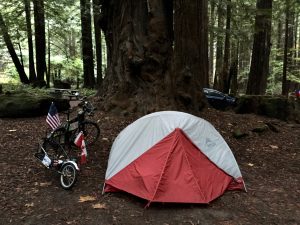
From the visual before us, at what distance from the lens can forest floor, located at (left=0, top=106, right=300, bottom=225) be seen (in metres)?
5.70

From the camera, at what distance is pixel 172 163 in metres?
6.43

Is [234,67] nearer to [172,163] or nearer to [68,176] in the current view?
[172,163]

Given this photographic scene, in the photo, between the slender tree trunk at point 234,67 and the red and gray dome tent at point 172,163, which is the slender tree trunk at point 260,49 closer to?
the slender tree trunk at point 234,67

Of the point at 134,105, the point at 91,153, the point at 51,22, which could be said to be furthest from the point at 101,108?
the point at 51,22

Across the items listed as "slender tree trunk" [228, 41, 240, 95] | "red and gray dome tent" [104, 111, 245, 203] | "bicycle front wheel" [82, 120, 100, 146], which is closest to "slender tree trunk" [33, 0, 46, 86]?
"slender tree trunk" [228, 41, 240, 95]

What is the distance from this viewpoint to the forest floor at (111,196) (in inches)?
225

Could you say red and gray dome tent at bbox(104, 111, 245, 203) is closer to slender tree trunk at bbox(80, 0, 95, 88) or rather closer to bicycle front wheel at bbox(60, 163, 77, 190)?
bicycle front wheel at bbox(60, 163, 77, 190)

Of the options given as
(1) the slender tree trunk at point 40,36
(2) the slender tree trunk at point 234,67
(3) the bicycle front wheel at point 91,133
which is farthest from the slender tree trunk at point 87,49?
(3) the bicycle front wheel at point 91,133

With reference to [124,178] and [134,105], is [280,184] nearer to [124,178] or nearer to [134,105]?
[124,178]

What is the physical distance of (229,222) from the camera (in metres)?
5.68

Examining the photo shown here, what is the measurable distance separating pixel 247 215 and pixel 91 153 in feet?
11.7

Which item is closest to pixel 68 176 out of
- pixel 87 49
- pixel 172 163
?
pixel 172 163

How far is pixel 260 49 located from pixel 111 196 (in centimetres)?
1182

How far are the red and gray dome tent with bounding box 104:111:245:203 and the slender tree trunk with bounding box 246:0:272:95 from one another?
931 centimetres
